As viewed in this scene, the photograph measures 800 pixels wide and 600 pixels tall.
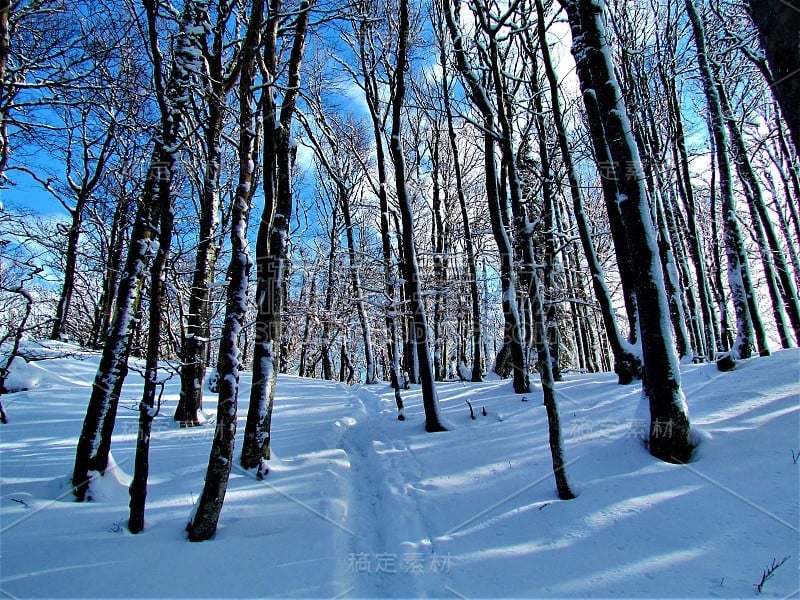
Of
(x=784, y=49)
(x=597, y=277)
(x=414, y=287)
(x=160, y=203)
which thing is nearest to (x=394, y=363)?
(x=414, y=287)

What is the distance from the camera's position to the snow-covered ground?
3.00 metres

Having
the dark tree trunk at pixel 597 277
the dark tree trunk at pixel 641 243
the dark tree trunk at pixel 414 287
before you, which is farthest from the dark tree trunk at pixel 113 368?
the dark tree trunk at pixel 597 277

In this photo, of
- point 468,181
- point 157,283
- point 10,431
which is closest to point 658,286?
point 157,283

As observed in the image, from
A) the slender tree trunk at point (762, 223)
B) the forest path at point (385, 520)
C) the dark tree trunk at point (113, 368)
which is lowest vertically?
the forest path at point (385, 520)

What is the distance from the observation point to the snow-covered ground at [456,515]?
300 cm

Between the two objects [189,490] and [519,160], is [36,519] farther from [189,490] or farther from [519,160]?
[519,160]

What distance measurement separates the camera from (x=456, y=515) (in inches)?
171

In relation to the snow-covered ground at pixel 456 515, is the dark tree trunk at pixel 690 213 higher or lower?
higher

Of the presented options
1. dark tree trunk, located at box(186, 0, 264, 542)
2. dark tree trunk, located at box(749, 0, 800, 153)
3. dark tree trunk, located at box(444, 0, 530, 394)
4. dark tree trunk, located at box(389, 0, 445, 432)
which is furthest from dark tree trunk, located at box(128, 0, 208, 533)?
dark tree trunk, located at box(444, 0, 530, 394)

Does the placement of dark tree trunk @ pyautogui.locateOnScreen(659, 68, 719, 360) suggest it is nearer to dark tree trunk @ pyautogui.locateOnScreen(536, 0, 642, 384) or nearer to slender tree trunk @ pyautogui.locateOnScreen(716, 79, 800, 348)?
slender tree trunk @ pyautogui.locateOnScreen(716, 79, 800, 348)

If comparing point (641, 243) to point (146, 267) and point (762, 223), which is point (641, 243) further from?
point (762, 223)

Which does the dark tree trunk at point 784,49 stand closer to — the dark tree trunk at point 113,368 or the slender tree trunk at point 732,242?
the dark tree trunk at point 113,368

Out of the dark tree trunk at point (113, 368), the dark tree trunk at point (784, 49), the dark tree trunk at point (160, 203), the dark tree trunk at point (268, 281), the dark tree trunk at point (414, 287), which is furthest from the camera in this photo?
the dark tree trunk at point (414, 287)

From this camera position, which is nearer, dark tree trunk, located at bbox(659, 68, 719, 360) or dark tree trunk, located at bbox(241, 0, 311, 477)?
dark tree trunk, located at bbox(241, 0, 311, 477)
